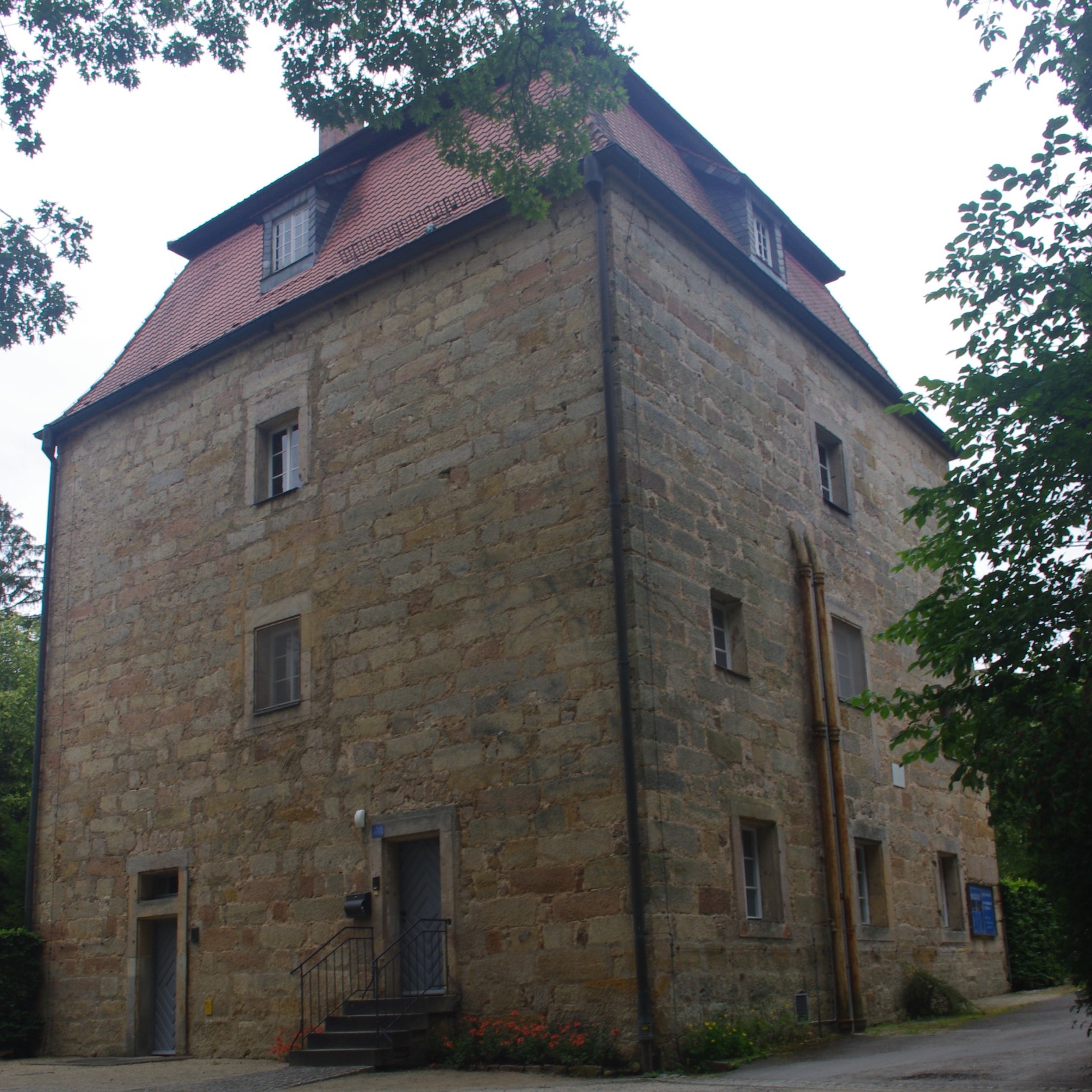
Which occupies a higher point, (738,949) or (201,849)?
(201,849)

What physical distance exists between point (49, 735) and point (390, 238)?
26.1 feet

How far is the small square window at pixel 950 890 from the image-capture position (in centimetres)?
1638

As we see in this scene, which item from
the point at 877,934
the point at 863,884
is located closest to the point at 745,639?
the point at 863,884

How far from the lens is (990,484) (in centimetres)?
1025

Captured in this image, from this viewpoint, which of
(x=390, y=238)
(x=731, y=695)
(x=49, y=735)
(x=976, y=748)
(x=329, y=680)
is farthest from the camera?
(x=49, y=735)

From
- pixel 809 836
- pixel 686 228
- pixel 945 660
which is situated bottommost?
pixel 809 836

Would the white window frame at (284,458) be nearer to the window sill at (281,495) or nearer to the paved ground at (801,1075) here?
the window sill at (281,495)

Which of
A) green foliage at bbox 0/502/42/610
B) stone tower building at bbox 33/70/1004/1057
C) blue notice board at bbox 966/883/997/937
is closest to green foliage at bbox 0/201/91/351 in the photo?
stone tower building at bbox 33/70/1004/1057

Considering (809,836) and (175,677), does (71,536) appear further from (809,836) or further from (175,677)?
(809,836)

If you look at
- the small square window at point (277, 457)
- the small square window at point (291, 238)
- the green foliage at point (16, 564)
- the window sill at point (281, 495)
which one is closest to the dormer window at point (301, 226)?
the small square window at point (291, 238)

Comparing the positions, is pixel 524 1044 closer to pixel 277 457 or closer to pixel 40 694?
pixel 277 457

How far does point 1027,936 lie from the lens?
1844 cm

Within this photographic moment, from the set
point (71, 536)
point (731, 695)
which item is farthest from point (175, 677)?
point (731, 695)

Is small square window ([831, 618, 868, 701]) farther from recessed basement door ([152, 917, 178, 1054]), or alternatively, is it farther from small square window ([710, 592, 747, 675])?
recessed basement door ([152, 917, 178, 1054])
